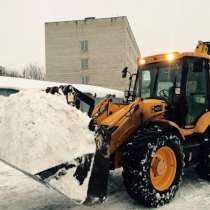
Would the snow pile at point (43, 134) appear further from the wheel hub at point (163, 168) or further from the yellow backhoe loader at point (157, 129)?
the wheel hub at point (163, 168)

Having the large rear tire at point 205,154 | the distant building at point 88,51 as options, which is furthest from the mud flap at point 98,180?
the distant building at point 88,51

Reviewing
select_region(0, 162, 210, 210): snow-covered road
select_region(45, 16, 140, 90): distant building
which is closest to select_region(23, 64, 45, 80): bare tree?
select_region(45, 16, 140, 90): distant building

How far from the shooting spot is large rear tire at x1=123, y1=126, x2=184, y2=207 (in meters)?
5.29

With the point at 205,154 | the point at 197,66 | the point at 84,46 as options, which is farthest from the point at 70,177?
the point at 84,46

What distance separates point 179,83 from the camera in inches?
254

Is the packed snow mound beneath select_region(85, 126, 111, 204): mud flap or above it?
above

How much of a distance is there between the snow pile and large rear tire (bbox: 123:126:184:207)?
2.36 ft

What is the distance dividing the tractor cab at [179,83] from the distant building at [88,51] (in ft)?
127

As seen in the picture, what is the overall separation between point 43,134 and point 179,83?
267 cm

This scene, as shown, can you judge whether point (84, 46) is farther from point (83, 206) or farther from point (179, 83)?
point (83, 206)

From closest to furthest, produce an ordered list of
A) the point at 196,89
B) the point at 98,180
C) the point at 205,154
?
the point at 98,180 → the point at 205,154 → the point at 196,89

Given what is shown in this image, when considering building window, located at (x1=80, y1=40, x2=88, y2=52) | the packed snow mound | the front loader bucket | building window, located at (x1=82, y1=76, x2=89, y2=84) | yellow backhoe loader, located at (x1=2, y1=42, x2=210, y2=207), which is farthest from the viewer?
building window, located at (x1=80, y1=40, x2=88, y2=52)

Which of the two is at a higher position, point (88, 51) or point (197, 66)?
point (88, 51)

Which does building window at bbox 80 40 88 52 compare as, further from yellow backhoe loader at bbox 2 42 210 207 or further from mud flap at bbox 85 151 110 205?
mud flap at bbox 85 151 110 205
